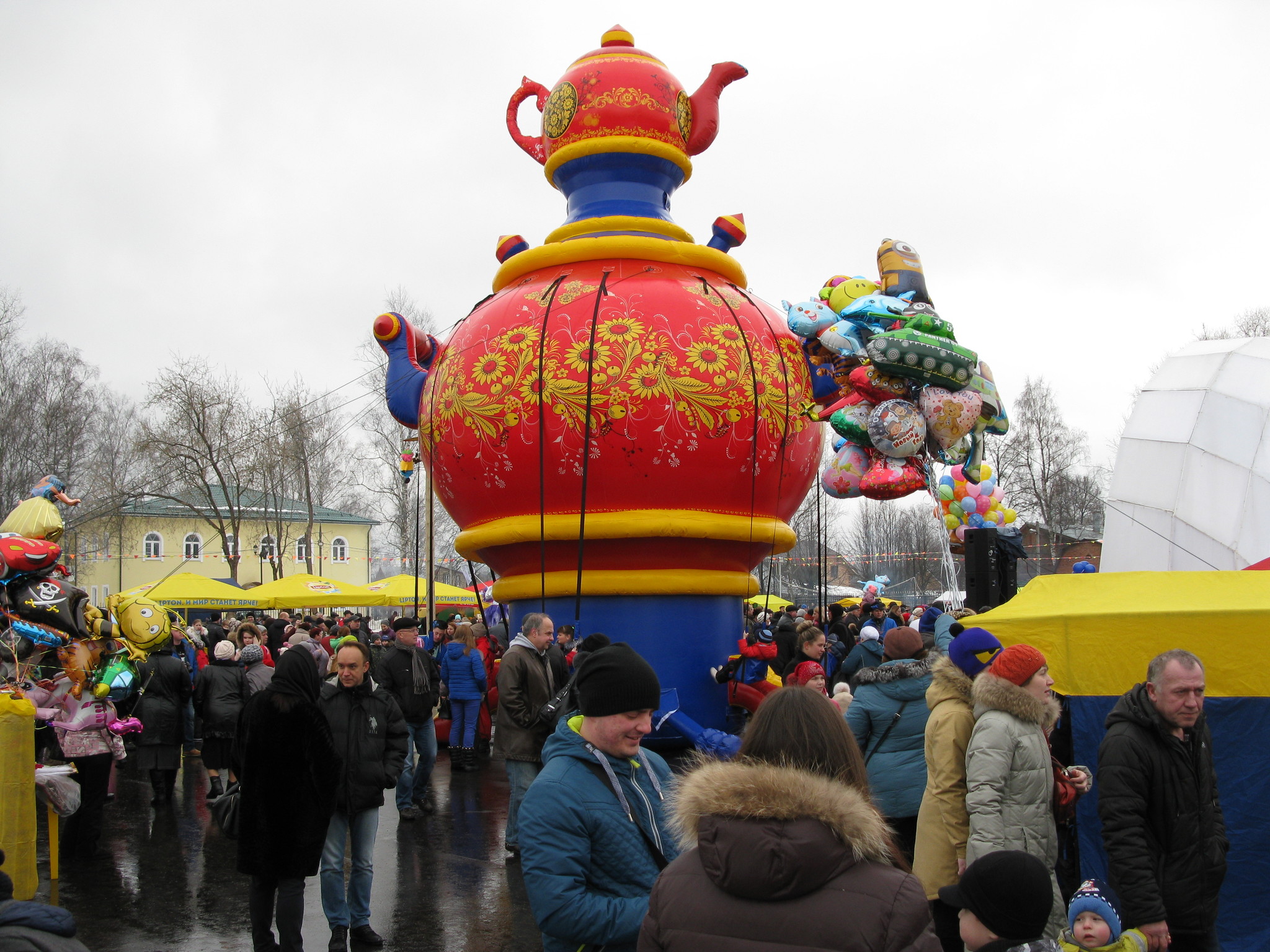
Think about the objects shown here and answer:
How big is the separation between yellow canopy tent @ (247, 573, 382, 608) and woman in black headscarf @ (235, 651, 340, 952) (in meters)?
16.1

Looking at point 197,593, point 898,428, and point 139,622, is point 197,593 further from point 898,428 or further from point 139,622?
point 898,428

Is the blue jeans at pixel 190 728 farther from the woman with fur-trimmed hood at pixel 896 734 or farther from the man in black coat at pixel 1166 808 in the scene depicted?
the man in black coat at pixel 1166 808

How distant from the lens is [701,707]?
794 cm

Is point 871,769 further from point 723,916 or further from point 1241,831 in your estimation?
point 723,916

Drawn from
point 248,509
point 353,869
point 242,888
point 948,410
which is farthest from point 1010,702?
point 248,509

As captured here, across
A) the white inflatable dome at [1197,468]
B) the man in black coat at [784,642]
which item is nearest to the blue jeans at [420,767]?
the man in black coat at [784,642]

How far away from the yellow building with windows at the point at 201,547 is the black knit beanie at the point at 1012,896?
123 feet

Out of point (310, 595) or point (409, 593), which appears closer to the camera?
point (310, 595)

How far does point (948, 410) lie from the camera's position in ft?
24.6

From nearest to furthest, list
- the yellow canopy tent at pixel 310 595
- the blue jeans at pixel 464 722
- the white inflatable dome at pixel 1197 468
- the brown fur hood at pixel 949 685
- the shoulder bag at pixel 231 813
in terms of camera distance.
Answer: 1. the brown fur hood at pixel 949 685
2. the shoulder bag at pixel 231 813
3. the blue jeans at pixel 464 722
4. the white inflatable dome at pixel 1197 468
5. the yellow canopy tent at pixel 310 595

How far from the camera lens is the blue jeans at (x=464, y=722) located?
9938 millimetres

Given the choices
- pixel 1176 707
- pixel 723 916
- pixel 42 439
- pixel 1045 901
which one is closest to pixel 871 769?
pixel 1176 707

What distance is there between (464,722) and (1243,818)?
7.03m

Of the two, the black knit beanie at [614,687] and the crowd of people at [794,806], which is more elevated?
the black knit beanie at [614,687]
